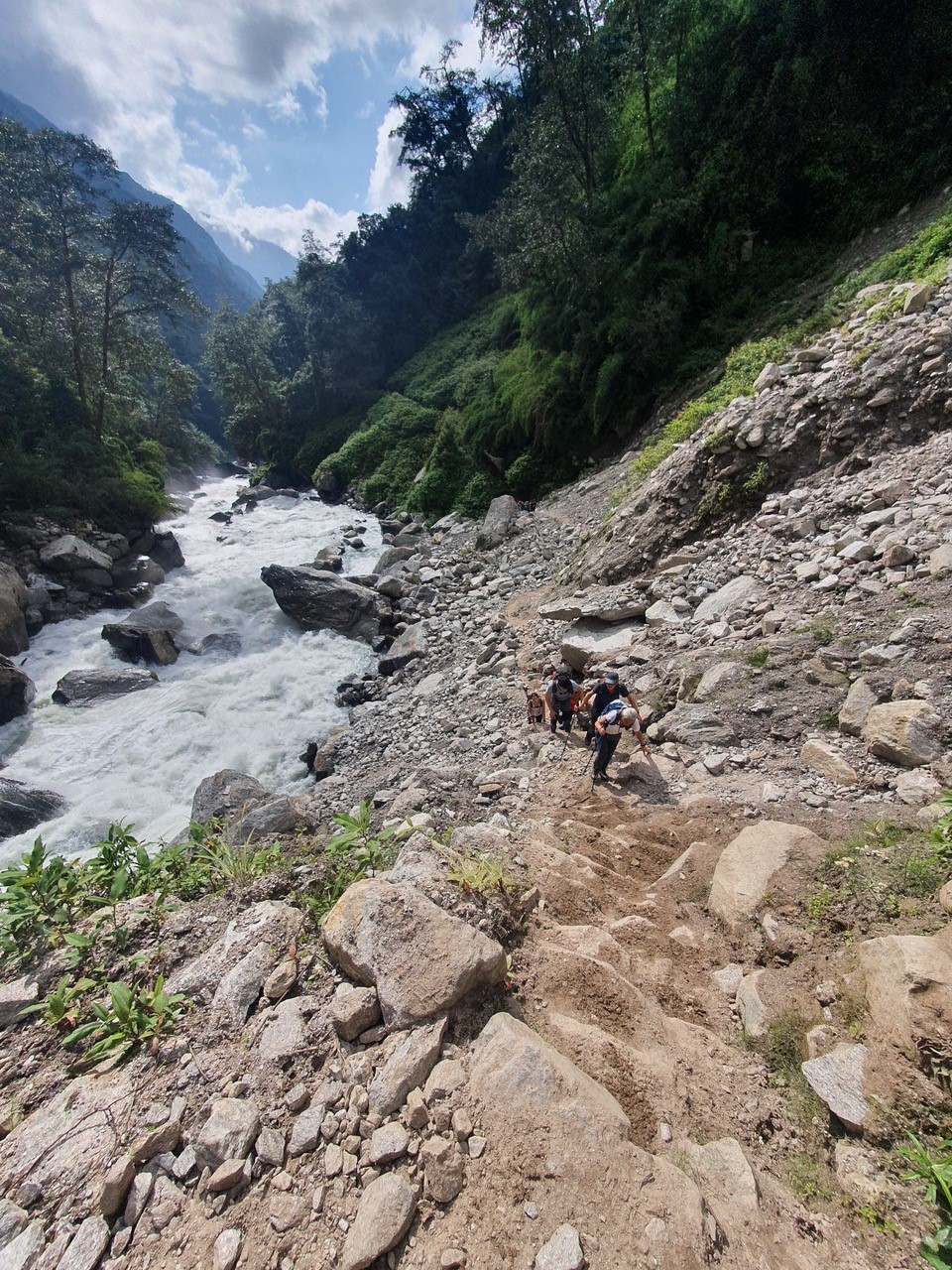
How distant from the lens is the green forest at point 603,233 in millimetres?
15227

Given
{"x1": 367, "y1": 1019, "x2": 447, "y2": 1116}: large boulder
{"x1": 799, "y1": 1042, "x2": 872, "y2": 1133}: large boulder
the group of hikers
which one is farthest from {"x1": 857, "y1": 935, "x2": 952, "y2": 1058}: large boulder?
the group of hikers

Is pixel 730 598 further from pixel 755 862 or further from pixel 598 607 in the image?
pixel 755 862

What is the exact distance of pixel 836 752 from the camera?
5172 millimetres

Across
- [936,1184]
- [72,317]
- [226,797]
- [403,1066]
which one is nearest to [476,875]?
[403,1066]

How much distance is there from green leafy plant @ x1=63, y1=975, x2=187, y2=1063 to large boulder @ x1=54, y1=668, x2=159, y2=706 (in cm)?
1281

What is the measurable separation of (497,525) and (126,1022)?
17.5 m

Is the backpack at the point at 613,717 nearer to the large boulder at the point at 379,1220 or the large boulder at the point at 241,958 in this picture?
the large boulder at the point at 241,958

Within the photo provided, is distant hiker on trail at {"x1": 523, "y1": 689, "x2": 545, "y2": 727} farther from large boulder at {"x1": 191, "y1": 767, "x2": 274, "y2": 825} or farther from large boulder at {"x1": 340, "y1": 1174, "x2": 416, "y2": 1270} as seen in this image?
large boulder at {"x1": 340, "y1": 1174, "x2": 416, "y2": 1270}

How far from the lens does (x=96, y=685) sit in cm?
1388

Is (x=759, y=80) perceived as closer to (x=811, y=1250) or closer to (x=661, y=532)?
(x=661, y=532)

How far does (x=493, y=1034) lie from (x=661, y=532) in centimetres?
969

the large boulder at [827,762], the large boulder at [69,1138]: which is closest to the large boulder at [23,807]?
the large boulder at [69,1138]

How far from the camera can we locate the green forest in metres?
15.2

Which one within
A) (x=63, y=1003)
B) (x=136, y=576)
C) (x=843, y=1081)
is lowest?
(x=843, y=1081)
